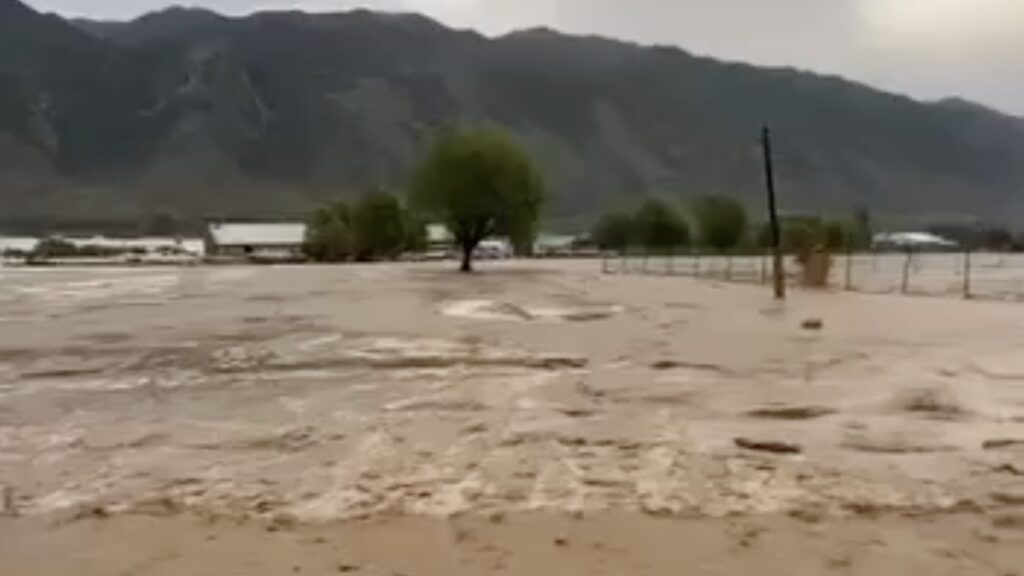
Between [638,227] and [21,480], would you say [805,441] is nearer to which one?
[21,480]

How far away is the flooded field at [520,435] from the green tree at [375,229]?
301ft

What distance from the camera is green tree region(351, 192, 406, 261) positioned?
124 m

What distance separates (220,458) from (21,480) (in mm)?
1844

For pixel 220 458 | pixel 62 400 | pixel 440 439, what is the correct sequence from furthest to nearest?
1. pixel 62 400
2. pixel 440 439
3. pixel 220 458

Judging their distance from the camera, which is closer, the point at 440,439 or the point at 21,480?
the point at 21,480

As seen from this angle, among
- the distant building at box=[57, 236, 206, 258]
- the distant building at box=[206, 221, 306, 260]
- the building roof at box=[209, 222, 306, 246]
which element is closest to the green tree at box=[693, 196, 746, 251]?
the distant building at box=[206, 221, 306, 260]

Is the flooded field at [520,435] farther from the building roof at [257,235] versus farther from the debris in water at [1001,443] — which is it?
the building roof at [257,235]

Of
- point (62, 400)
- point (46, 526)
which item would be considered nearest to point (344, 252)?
point (62, 400)

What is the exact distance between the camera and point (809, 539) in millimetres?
9156

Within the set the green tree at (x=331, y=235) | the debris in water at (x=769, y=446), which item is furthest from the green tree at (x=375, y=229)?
the debris in water at (x=769, y=446)

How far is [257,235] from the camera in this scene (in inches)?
6156

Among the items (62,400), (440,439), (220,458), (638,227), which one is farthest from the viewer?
(638,227)

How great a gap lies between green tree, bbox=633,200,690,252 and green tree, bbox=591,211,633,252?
365 centimetres

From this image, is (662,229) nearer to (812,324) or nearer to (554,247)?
(554,247)
